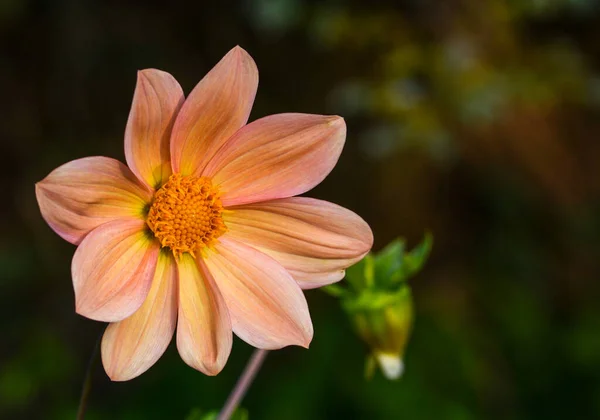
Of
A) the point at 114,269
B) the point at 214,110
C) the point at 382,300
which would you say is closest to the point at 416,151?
the point at 382,300

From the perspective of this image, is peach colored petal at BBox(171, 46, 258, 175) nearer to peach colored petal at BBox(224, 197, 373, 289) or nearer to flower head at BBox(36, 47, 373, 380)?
flower head at BBox(36, 47, 373, 380)

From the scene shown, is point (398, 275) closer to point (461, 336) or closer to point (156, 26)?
point (461, 336)

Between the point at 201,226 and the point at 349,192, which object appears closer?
the point at 201,226

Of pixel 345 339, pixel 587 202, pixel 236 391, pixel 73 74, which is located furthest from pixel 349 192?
pixel 236 391

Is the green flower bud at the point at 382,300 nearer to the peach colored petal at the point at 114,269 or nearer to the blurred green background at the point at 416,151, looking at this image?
the peach colored petal at the point at 114,269

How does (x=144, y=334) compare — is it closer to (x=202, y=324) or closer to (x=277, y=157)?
(x=202, y=324)

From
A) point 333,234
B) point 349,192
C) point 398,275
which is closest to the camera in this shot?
point 333,234

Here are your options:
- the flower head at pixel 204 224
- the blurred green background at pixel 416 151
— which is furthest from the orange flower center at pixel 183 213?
the blurred green background at pixel 416 151
